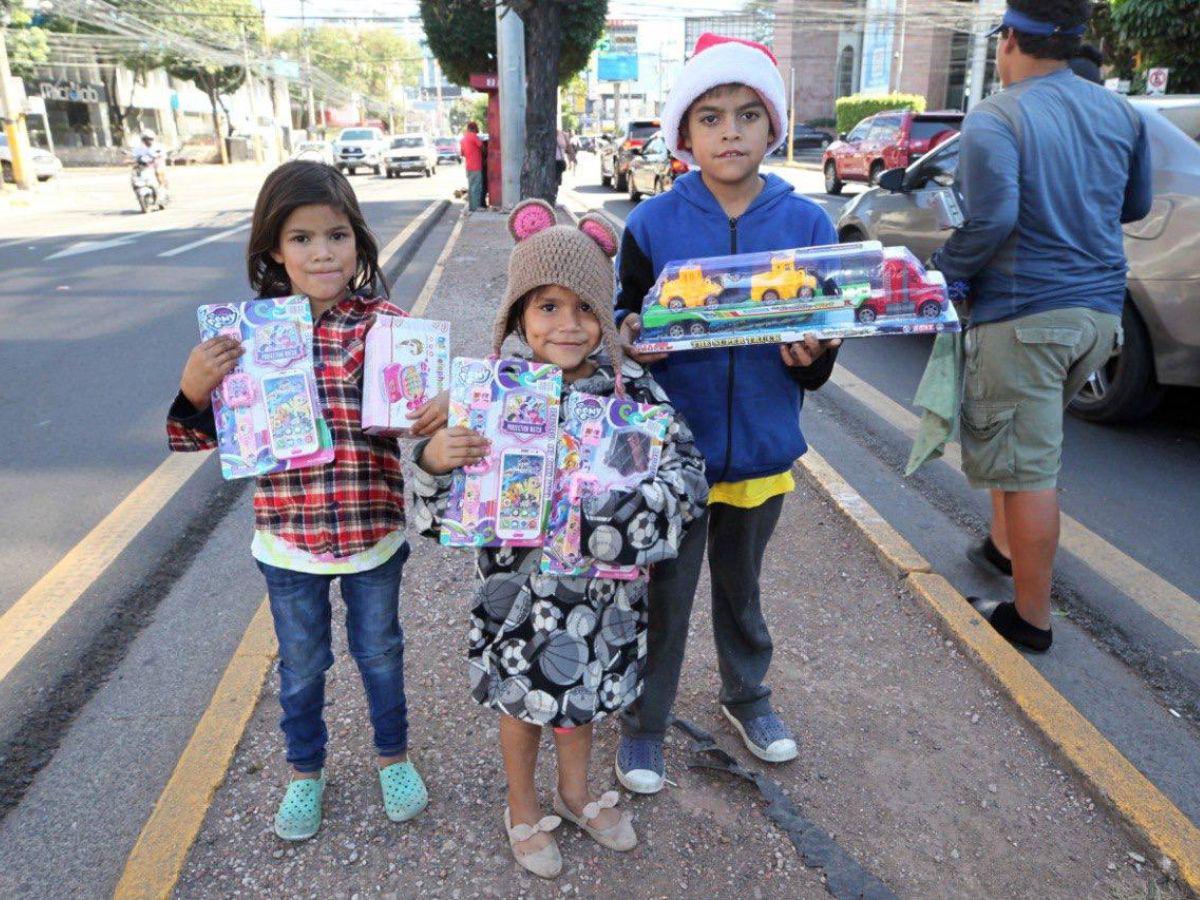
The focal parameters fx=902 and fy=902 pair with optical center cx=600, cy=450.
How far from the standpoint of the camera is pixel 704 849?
2.10 metres

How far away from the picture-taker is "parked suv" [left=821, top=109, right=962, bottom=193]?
1723 centimetres

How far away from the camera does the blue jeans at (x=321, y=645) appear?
6.79 feet

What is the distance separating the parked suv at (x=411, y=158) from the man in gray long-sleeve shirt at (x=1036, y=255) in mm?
32657

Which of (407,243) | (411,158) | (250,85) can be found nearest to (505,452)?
(407,243)

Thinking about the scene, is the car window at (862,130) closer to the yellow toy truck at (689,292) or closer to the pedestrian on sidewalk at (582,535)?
the yellow toy truck at (689,292)

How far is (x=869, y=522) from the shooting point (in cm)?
373

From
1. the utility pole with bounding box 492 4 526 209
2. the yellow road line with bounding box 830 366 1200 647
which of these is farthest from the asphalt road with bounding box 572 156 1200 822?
the utility pole with bounding box 492 4 526 209

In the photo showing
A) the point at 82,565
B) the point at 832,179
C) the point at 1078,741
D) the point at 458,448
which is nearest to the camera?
the point at 458,448

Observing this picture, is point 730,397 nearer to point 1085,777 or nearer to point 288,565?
point 288,565

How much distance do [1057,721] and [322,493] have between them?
79.9 inches

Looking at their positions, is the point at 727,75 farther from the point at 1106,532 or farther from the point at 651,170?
the point at 651,170

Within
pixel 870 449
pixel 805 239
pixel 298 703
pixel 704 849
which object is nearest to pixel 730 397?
pixel 805 239

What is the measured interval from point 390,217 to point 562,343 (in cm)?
1654

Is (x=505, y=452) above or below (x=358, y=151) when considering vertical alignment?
above
